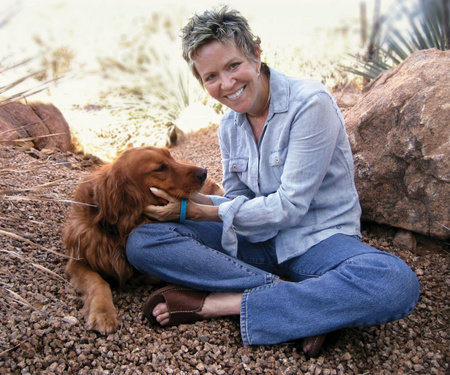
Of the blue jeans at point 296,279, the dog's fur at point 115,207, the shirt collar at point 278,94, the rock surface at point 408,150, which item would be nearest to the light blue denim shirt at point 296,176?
the shirt collar at point 278,94

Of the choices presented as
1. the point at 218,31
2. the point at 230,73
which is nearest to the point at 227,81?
the point at 230,73

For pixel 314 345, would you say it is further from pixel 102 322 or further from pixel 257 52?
pixel 257 52

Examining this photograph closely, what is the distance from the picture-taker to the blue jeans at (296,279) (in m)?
2.02

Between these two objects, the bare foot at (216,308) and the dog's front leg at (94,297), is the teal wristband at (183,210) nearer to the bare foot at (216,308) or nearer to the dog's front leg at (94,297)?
the bare foot at (216,308)

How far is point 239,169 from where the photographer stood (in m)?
2.74

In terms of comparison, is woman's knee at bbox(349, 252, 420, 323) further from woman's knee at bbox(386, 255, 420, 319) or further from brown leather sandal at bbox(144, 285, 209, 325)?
brown leather sandal at bbox(144, 285, 209, 325)

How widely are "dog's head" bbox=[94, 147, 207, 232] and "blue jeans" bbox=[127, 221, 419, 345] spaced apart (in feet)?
0.54

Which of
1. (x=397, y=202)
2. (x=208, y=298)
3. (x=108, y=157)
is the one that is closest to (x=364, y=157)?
(x=397, y=202)

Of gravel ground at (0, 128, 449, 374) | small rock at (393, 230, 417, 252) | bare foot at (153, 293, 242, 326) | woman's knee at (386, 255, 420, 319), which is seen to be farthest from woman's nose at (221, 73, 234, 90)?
small rock at (393, 230, 417, 252)

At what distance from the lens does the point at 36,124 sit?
5215 mm

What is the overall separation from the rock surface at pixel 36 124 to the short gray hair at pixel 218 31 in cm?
262

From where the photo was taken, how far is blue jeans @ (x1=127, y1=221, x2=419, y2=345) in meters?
2.02

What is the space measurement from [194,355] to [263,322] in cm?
35

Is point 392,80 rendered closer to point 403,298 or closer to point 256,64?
point 256,64
